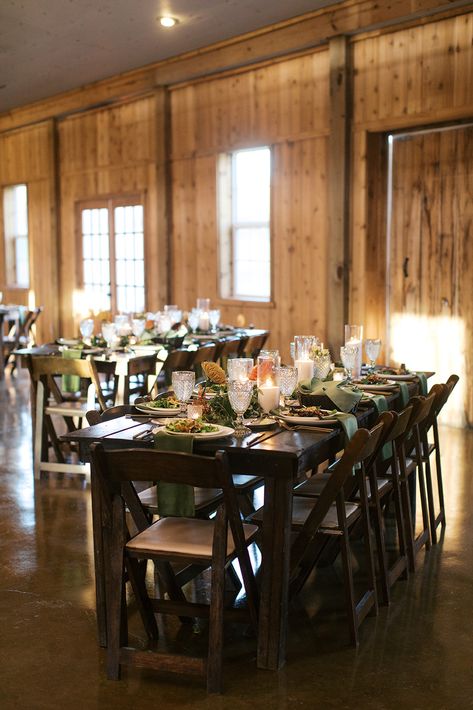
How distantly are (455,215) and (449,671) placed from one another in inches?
195

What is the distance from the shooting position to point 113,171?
35.9 ft

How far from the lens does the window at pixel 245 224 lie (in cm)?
912

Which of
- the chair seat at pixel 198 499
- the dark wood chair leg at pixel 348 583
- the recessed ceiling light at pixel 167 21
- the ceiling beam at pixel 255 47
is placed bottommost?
the dark wood chair leg at pixel 348 583

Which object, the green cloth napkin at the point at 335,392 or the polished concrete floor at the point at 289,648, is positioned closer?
the polished concrete floor at the point at 289,648

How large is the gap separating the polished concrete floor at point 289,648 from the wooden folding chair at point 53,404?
3.56ft

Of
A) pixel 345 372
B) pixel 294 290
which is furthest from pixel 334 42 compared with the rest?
pixel 345 372

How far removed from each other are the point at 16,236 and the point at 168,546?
38.1 ft

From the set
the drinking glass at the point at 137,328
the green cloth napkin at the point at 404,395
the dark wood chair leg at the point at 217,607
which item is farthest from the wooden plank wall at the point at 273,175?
the dark wood chair leg at the point at 217,607

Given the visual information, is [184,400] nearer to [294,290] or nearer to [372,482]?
[372,482]

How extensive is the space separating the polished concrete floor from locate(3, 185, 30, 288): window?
9.69 meters

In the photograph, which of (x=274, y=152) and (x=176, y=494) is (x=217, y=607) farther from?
(x=274, y=152)

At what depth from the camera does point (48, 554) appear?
4.13 m

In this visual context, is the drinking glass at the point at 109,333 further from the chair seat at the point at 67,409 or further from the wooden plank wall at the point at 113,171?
the wooden plank wall at the point at 113,171

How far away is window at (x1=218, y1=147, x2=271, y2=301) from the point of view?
9125 mm
